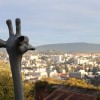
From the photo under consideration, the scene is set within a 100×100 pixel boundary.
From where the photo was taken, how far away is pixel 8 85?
20047 mm

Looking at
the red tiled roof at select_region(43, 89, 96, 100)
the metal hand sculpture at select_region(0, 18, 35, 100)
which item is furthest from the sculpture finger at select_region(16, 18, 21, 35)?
the red tiled roof at select_region(43, 89, 96, 100)

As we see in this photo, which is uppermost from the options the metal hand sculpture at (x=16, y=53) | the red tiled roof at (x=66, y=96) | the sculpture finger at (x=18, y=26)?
the sculpture finger at (x=18, y=26)

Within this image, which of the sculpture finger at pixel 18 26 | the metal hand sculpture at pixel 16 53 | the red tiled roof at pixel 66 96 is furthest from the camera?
the red tiled roof at pixel 66 96

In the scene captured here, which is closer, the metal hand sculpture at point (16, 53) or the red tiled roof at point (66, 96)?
the metal hand sculpture at point (16, 53)

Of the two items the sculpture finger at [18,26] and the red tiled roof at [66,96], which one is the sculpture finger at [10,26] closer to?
the sculpture finger at [18,26]

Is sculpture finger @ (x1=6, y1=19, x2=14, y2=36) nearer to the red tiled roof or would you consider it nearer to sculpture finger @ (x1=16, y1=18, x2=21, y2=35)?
sculpture finger @ (x1=16, y1=18, x2=21, y2=35)

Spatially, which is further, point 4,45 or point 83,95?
point 83,95

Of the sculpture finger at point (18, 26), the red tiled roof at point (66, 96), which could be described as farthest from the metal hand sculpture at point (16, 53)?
the red tiled roof at point (66, 96)

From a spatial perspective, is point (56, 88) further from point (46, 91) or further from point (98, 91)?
point (98, 91)

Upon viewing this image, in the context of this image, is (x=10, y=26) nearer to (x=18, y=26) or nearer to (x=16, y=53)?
(x=18, y=26)

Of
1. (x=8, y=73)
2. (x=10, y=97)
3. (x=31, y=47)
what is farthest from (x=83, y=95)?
(x=31, y=47)

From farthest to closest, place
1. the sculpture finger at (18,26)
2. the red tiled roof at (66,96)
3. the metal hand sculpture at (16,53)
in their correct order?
1. the red tiled roof at (66,96)
2. the sculpture finger at (18,26)
3. the metal hand sculpture at (16,53)

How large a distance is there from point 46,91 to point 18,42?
1412cm

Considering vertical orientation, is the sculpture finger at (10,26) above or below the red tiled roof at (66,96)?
above
